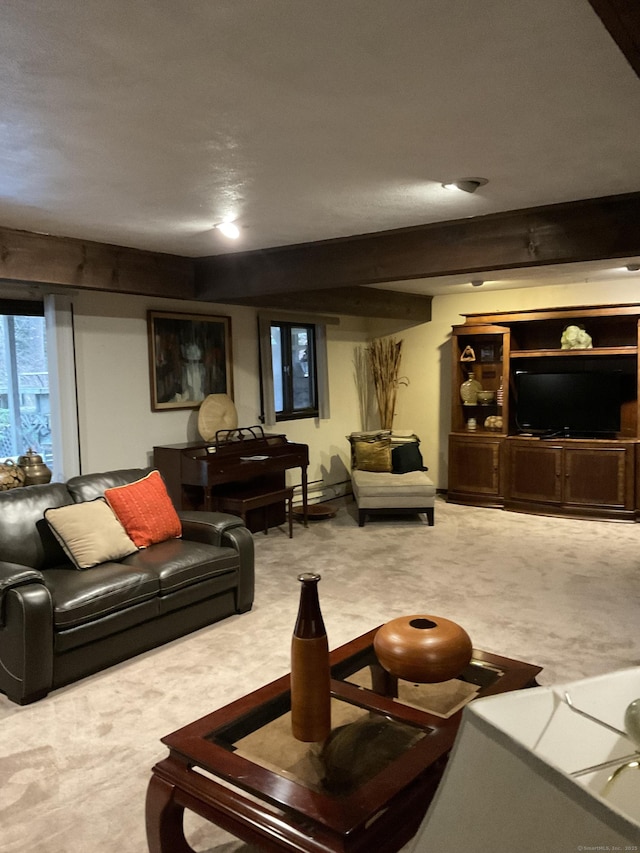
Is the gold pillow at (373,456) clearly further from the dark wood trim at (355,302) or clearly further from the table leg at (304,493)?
the dark wood trim at (355,302)

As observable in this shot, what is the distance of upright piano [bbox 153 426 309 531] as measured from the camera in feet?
17.1

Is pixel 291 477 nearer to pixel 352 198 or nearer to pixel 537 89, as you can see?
pixel 352 198

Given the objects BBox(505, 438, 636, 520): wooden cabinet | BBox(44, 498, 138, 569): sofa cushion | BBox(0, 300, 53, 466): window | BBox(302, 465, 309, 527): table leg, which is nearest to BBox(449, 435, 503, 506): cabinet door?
BBox(505, 438, 636, 520): wooden cabinet

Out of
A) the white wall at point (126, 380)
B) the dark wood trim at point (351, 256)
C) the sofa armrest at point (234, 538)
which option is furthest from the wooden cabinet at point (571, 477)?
the sofa armrest at point (234, 538)

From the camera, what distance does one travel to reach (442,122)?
7.53 feet

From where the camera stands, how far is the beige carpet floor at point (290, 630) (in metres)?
2.30

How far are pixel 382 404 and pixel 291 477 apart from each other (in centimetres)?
165

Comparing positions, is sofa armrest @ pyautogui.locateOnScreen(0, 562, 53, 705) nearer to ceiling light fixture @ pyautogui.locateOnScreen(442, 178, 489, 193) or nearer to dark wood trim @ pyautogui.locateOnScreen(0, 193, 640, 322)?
dark wood trim @ pyautogui.locateOnScreen(0, 193, 640, 322)

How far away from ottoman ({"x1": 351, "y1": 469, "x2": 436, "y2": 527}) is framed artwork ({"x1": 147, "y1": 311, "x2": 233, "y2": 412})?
5.04 ft

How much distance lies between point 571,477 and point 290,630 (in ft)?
12.3

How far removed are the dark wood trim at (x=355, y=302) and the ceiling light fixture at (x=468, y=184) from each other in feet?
8.01

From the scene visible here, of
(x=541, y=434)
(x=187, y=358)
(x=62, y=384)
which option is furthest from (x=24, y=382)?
(x=541, y=434)

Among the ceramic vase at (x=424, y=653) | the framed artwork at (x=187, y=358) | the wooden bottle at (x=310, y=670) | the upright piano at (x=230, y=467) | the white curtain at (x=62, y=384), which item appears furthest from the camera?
the framed artwork at (x=187, y=358)

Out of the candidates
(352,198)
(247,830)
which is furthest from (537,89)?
(247,830)
